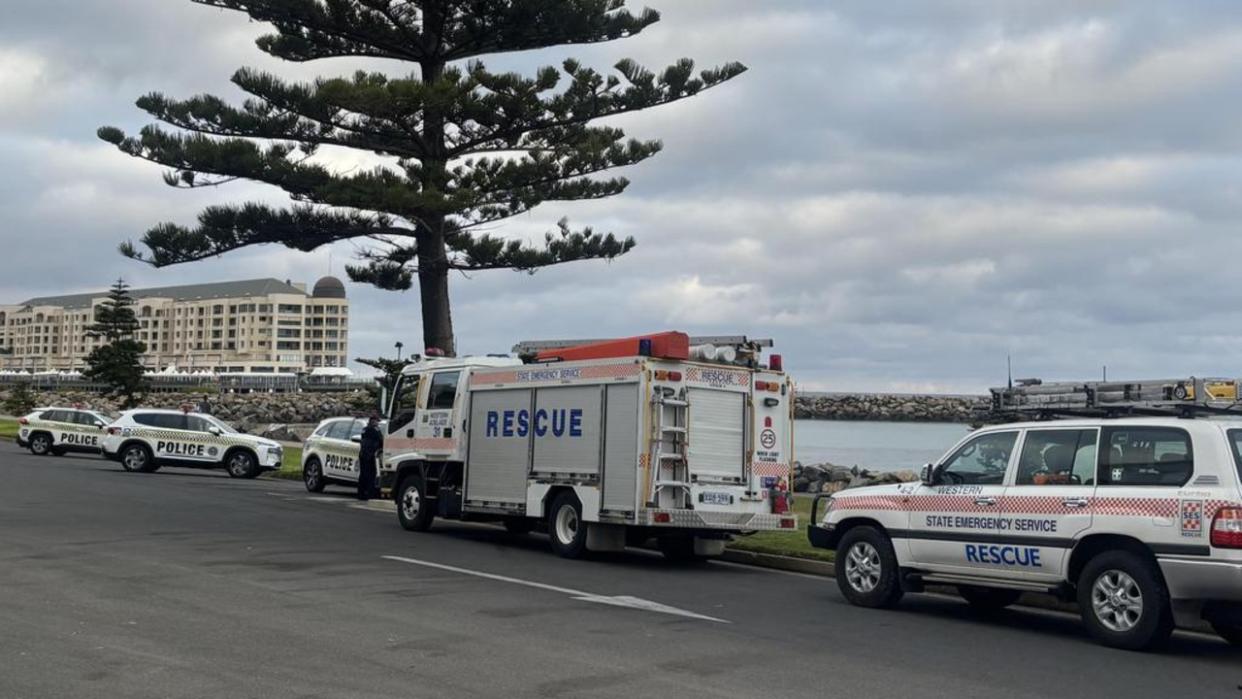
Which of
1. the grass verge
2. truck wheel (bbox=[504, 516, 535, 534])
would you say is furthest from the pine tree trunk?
the grass verge

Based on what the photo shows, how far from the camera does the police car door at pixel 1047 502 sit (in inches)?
416

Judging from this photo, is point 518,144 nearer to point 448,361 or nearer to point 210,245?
point 210,245

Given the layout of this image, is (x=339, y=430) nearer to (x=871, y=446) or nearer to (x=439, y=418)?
(x=439, y=418)

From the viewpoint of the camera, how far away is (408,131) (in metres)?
29.0

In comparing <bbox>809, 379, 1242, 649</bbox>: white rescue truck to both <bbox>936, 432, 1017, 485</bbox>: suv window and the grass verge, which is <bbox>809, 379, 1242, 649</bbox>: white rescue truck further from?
the grass verge

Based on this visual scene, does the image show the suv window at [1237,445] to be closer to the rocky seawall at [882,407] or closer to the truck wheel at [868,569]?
the truck wheel at [868,569]

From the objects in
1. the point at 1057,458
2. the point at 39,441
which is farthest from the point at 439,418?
the point at 39,441

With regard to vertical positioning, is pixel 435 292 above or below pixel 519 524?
above

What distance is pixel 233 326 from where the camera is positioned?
166375mm

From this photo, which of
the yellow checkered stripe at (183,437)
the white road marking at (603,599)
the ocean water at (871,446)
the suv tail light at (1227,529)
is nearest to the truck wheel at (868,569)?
the white road marking at (603,599)

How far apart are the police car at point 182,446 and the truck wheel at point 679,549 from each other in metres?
18.1

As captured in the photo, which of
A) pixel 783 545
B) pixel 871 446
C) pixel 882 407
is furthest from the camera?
pixel 882 407

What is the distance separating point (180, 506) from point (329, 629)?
1256 cm

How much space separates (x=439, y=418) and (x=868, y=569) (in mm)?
8227
